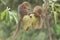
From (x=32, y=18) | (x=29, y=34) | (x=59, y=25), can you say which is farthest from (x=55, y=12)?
(x=29, y=34)

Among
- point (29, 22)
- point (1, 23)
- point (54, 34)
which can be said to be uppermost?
point (29, 22)

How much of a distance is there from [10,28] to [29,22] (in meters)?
2.26

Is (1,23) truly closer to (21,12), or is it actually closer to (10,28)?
(10,28)

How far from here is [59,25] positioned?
2.63 meters

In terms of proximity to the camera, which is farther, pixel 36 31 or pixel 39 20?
pixel 36 31

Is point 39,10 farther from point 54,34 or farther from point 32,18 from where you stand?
point 54,34

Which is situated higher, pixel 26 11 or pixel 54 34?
pixel 26 11

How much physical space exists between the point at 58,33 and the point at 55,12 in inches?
78.3

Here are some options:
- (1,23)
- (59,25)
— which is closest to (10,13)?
(59,25)

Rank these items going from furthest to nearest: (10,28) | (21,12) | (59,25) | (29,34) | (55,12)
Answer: (10,28)
(29,34)
(59,25)
(55,12)
(21,12)

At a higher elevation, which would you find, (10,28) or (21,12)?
(21,12)

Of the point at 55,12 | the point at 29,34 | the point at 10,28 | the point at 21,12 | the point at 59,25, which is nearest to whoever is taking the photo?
the point at 21,12

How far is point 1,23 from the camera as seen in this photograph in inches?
113

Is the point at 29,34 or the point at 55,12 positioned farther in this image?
the point at 29,34
